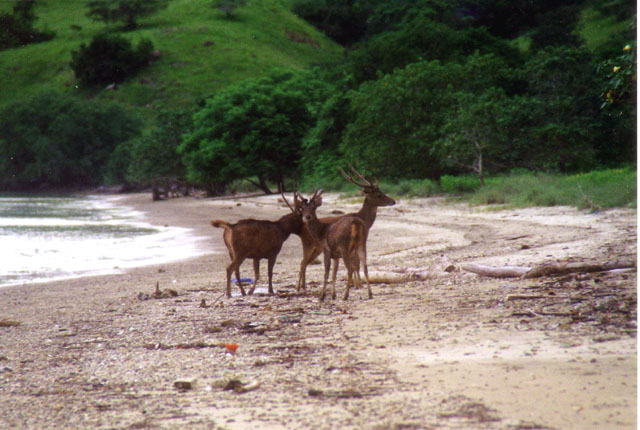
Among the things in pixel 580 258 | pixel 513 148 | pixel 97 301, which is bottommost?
pixel 97 301

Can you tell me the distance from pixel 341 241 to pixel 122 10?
111974mm

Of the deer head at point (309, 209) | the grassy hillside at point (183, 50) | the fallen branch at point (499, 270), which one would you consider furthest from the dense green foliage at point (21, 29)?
the fallen branch at point (499, 270)

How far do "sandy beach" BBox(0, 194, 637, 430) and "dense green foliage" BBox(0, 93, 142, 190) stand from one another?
7338 cm

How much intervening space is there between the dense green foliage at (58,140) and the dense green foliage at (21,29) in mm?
15616

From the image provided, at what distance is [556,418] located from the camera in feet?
11.6

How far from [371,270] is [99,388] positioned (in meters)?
5.07

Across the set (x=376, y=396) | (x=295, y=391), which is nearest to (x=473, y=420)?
(x=376, y=396)

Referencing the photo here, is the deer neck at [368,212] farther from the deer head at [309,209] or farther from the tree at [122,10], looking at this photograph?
the tree at [122,10]

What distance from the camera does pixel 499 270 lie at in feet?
25.8

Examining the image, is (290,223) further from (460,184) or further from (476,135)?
(460,184)

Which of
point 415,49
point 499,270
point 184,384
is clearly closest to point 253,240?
point 499,270

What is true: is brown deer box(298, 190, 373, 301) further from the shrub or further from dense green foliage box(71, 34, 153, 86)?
dense green foliage box(71, 34, 153, 86)

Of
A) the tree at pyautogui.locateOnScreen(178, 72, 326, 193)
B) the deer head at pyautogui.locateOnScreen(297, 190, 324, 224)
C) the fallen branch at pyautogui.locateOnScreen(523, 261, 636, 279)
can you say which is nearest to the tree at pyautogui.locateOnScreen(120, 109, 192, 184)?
the tree at pyautogui.locateOnScreen(178, 72, 326, 193)

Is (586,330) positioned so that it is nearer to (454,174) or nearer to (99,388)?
(99,388)
